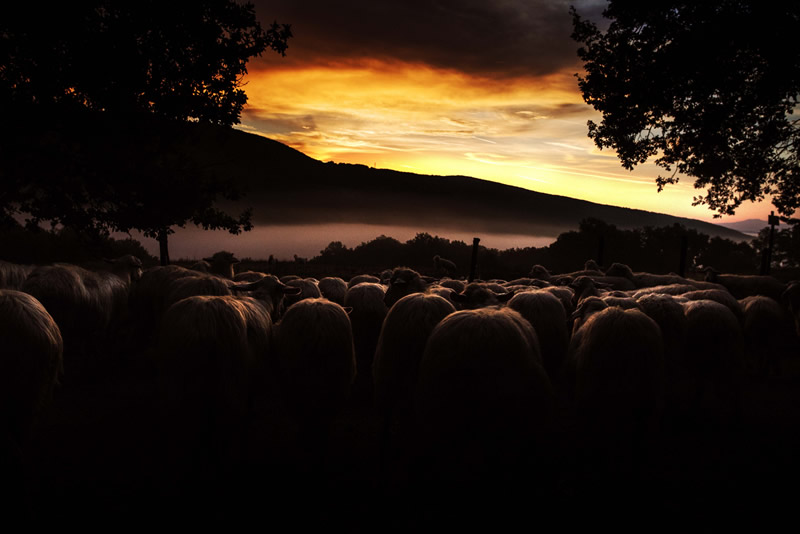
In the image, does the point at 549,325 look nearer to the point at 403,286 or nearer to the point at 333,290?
the point at 403,286

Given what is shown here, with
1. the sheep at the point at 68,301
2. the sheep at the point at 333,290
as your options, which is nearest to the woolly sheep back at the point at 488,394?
→ the sheep at the point at 333,290

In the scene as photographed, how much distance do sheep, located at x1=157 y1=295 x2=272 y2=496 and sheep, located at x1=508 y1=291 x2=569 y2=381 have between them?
4.04m

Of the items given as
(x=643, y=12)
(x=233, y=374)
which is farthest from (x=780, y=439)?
(x=643, y=12)

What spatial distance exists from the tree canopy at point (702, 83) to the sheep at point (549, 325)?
327 inches

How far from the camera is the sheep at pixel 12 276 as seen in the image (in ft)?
26.1

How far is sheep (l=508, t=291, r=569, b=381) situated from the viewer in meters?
6.70

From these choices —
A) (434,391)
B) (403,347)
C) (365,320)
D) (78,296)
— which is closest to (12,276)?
(78,296)

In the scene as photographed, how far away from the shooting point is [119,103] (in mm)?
11180

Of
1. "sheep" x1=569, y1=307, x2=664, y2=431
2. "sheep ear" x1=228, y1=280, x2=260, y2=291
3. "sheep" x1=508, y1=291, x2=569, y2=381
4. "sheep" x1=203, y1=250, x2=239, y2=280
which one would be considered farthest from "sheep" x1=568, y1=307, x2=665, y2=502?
"sheep" x1=203, y1=250, x2=239, y2=280

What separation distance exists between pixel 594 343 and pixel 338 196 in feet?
552

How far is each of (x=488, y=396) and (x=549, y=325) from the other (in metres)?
2.92

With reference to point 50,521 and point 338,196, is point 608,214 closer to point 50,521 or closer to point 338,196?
point 338,196

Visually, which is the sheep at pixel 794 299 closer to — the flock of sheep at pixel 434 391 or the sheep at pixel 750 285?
the sheep at pixel 750 285

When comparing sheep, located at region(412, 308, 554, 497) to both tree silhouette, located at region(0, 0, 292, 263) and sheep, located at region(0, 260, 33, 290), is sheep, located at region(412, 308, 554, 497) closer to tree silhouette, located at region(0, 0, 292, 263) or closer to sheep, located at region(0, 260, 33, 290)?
sheep, located at region(0, 260, 33, 290)
